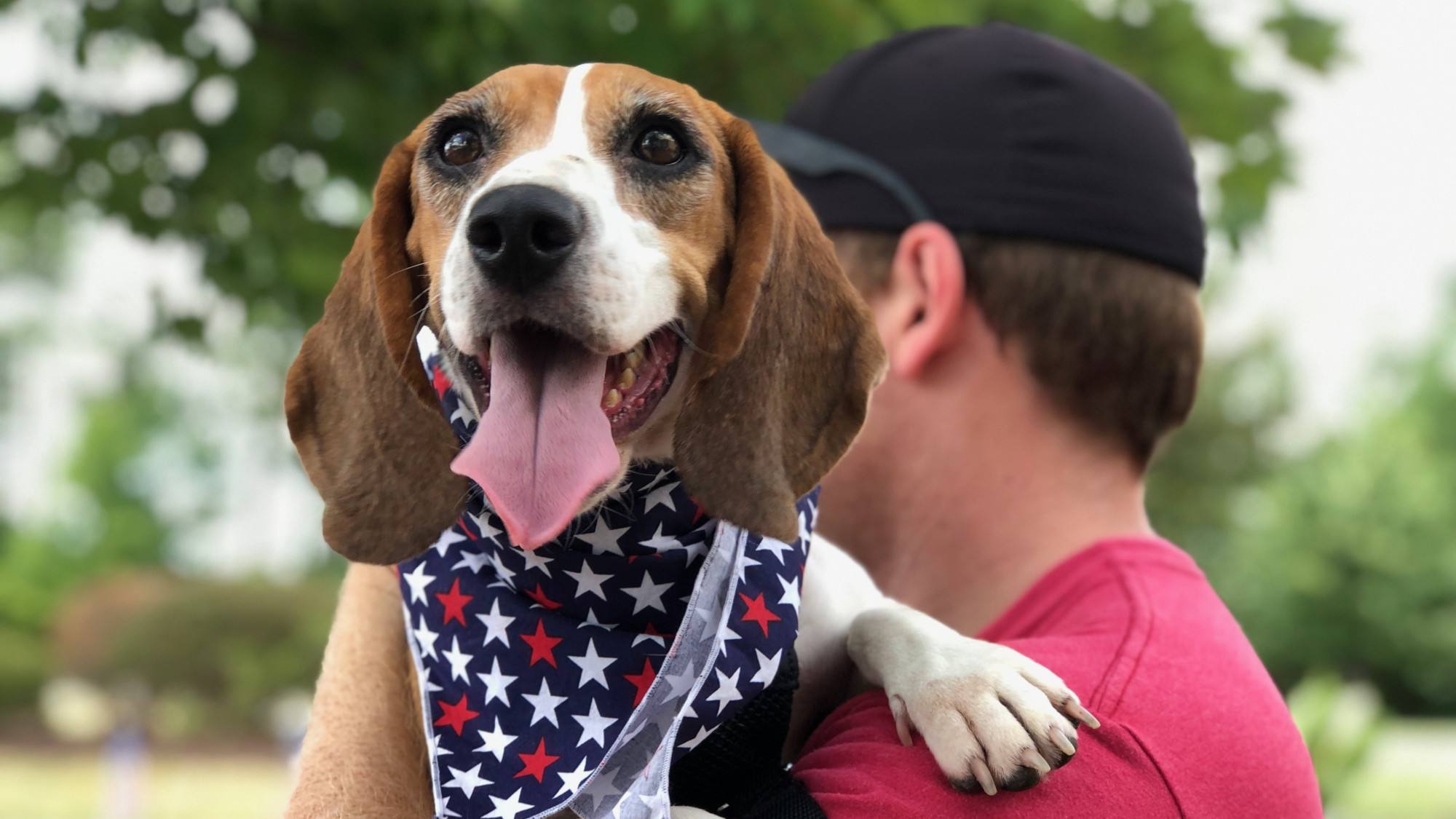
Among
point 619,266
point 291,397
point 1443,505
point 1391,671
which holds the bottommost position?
point 1391,671

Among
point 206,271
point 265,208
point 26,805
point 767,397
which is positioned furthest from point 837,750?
point 26,805

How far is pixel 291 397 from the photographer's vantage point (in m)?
2.59

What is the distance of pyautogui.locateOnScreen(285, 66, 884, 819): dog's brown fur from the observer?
2307 mm

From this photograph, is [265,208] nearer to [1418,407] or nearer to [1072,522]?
[1072,522]

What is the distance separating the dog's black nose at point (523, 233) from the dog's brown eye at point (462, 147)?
39 centimetres

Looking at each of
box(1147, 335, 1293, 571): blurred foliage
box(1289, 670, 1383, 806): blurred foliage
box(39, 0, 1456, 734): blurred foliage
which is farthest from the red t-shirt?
box(1147, 335, 1293, 571): blurred foliage

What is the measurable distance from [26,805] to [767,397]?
Result: 693 inches

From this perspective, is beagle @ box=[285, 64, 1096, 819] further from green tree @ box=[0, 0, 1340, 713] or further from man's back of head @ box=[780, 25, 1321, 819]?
green tree @ box=[0, 0, 1340, 713]

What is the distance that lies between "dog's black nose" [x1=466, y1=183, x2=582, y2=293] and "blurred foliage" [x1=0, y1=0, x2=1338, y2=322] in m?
1.97

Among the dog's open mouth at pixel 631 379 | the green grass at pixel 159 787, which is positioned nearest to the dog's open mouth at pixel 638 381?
the dog's open mouth at pixel 631 379

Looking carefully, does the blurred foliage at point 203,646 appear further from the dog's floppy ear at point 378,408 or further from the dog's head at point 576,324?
the dog's head at point 576,324

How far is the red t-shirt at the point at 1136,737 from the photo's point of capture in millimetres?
2043

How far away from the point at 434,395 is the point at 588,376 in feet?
1.42

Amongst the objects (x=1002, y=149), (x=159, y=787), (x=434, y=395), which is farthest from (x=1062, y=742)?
(x=159, y=787)
